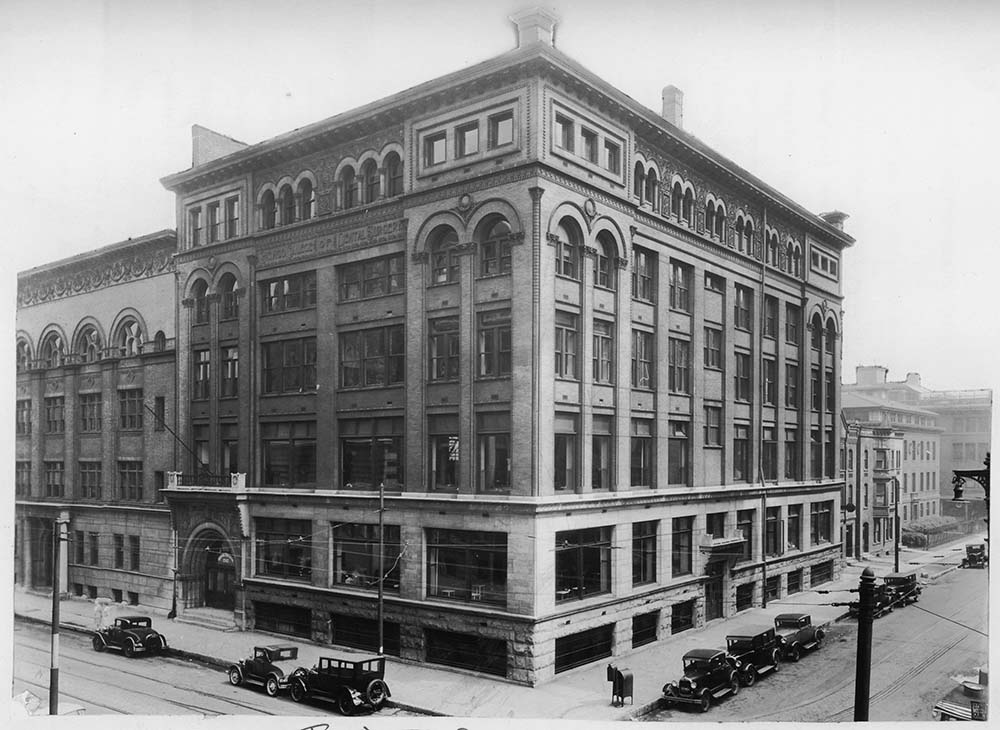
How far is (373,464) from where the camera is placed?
72.3 feet

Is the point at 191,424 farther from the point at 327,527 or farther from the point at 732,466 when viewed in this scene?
the point at 732,466

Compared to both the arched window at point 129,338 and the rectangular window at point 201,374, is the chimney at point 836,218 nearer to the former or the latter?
the rectangular window at point 201,374

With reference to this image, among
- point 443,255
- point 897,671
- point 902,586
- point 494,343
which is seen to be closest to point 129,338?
point 443,255

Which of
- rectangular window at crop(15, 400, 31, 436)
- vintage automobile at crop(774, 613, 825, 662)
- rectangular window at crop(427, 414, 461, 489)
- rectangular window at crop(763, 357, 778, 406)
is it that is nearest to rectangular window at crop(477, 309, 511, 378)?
rectangular window at crop(427, 414, 461, 489)

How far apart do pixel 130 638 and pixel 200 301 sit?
1003 centimetres

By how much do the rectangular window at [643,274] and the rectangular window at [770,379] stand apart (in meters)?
5.08

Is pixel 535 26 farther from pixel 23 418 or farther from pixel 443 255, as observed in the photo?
pixel 23 418

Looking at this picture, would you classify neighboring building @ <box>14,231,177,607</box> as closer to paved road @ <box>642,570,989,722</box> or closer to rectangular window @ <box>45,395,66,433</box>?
rectangular window @ <box>45,395,66,433</box>

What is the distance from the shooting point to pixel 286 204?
77.0 feet

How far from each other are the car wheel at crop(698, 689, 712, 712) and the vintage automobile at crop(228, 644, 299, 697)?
952cm

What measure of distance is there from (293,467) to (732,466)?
13756 mm

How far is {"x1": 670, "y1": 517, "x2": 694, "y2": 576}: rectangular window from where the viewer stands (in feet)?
76.6

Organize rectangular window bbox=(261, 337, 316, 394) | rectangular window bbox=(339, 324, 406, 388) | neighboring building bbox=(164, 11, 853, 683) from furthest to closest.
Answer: rectangular window bbox=(261, 337, 316, 394) → rectangular window bbox=(339, 324, 406, 388) → neighboring building bbox=(164, 11, 853, 683)

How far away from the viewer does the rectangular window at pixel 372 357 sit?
2166 centimetres
